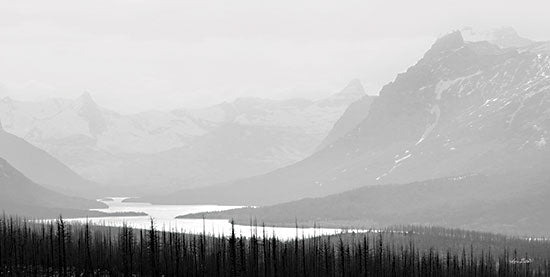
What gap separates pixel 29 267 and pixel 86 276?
12.0 metres

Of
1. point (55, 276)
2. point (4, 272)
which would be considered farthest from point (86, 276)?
point (4, 272)

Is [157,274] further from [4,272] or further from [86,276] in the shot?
[4,272]

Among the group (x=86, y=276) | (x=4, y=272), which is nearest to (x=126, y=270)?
(x=86, y=276)

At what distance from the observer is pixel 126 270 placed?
192 meters

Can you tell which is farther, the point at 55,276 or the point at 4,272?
the point at 55,276

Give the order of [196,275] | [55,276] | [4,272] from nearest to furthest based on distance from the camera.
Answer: [4,272]
[55,276]
[196,275]

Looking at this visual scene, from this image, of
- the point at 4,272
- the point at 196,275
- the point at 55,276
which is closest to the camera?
the point at 4,272

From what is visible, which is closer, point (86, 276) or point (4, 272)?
point (4, 272)

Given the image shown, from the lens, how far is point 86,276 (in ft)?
620

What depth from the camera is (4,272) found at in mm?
175375

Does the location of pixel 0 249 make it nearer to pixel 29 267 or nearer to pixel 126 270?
pixel 29 267

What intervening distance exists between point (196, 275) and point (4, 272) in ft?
131

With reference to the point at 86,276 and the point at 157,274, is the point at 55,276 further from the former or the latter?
the point at 157,274

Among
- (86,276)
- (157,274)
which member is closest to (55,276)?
(86,276)
